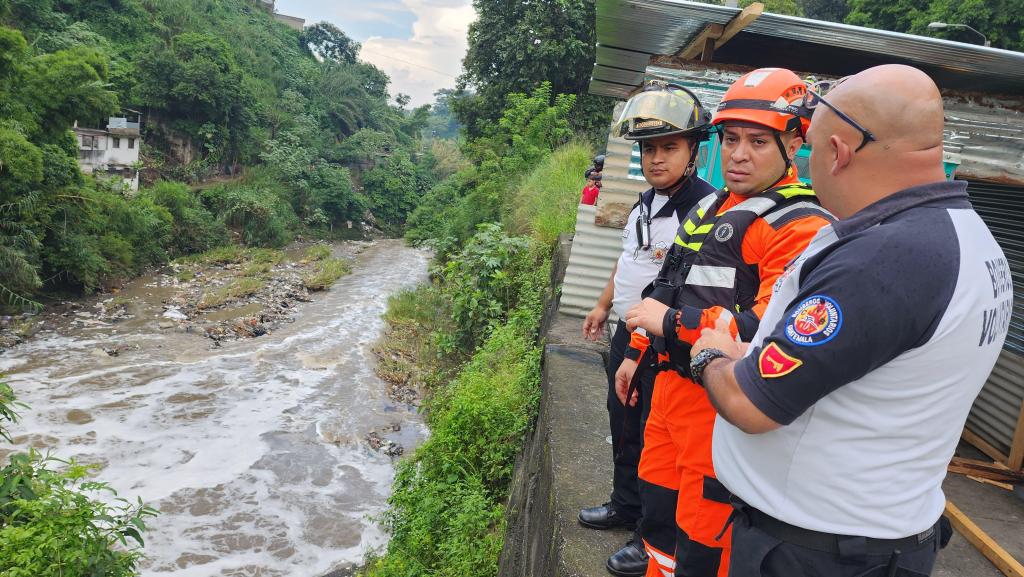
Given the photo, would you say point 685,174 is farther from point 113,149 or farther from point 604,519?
point 113,149

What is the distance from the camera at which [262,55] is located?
124 feet

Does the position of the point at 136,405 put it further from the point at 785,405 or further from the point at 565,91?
the point at 565,91

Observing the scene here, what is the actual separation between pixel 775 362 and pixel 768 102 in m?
0.96

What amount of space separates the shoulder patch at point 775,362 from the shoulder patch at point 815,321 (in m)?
0.03

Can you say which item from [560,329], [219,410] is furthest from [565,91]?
[560,329]

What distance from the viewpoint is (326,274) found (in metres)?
21.7

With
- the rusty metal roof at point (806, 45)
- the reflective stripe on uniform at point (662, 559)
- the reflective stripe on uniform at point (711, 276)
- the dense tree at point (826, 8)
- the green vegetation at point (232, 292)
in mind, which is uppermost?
the dense tree at point (826, 8)

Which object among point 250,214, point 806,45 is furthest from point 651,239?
point 250,214

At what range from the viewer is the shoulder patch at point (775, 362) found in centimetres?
111

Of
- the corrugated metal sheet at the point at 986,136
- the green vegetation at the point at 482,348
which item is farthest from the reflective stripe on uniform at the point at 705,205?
the green vegetation at the point at 482,348

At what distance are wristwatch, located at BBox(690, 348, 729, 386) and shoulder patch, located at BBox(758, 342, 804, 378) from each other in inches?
6.5

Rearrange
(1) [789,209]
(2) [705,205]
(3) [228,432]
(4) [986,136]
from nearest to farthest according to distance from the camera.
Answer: (1) [789,209] → (2) [705,205] → (4) [986,136] → (3) [228,432]

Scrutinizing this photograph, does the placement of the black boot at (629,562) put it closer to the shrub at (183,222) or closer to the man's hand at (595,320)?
the man's hand at (595,320)

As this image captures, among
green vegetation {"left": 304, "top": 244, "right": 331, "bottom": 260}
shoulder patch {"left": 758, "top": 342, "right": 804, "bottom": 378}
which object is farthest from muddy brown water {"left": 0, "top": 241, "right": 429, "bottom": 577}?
green vegetation {"left": 304, "top": 244, "right": 331, "bottom": 260}
